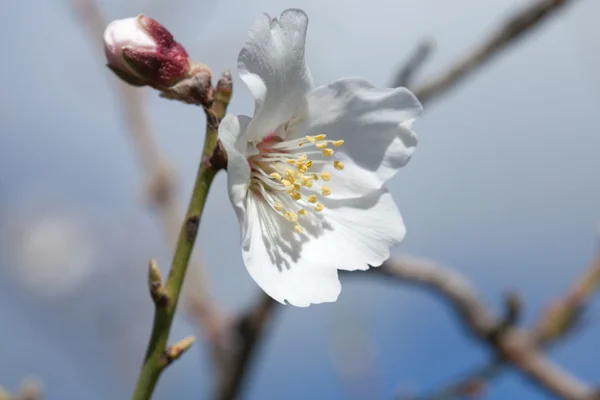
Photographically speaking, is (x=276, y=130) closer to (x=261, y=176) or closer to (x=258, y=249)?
(x=261, y=176)

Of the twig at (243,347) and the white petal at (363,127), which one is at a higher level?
the white petal at (363,127)

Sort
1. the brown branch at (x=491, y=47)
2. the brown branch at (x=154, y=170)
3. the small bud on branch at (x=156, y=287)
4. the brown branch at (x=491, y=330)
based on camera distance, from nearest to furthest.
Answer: the small bud on branch at (x=156, y=287) → the brown branch at (x=491, y=47) → the brown branch at (x=491, y=330) → the brown branch at (x=154, y=170)

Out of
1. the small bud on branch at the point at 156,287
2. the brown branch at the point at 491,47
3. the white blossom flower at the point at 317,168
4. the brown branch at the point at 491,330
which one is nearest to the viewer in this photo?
the small bud on branch at the point at 156,287

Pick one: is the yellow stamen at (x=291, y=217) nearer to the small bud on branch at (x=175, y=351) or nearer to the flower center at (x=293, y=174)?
the flower center at (x=293, y=174)

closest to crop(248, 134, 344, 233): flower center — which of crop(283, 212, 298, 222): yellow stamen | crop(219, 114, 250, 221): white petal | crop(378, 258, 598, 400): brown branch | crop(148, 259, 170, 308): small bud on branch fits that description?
crop(283, 212, 298, 222): yellow stamen

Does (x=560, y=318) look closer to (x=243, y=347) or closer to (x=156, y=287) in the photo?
(x=243, y=347)

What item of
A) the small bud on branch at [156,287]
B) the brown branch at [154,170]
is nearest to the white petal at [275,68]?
the small bud on branch at [156,287]

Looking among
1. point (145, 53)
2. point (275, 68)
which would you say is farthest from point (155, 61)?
point (275, 68)

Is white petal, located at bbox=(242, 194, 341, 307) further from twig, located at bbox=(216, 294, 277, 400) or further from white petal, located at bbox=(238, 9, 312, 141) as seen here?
twig, located at bbox=(216, 294, 277, 400)
